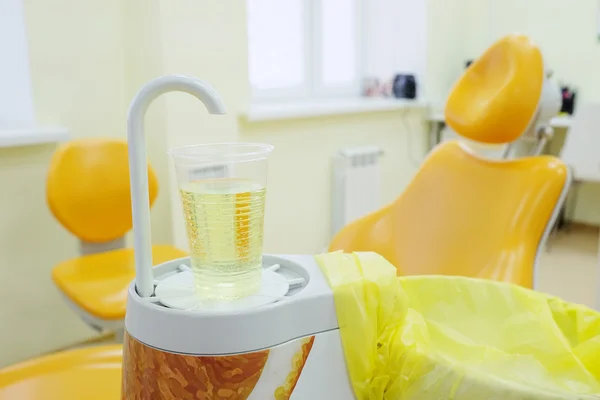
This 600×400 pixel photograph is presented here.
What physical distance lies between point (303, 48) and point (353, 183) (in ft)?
2.66

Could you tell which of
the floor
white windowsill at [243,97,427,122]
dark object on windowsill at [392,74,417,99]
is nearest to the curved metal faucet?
white windowsill at [243,97,427,122]

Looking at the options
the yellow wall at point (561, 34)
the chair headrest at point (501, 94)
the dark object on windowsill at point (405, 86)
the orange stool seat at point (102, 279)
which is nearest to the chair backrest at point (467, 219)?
the chair headrest at point (501, 94)

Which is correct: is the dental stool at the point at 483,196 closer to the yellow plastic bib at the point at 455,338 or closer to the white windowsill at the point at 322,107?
the yellow plastic bib at the point at 455,338

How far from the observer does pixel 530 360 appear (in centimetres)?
79

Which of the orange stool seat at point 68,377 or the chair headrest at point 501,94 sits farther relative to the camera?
the chair headrest at point 501,94

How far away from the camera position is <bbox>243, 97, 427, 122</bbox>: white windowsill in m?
2.51

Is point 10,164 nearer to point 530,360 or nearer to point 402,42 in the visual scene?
point 530,360

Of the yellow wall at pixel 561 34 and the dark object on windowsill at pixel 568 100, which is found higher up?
the yellow wall at pixel 561 34

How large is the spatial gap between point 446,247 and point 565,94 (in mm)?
2370

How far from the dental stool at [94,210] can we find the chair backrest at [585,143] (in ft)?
7.60

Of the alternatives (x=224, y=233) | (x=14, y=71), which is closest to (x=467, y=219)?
(x=224, y=233)

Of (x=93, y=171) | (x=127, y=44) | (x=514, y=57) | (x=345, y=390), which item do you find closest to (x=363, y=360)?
(x=345, y=390)

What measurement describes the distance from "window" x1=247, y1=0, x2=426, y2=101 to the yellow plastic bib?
84.5 inches

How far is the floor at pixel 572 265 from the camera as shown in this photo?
2721 mm
